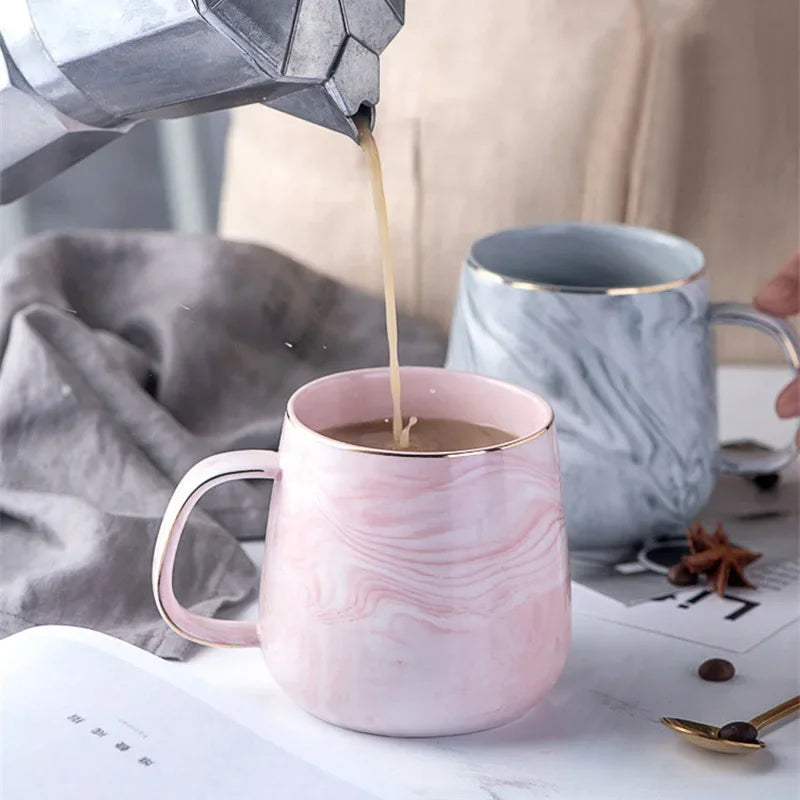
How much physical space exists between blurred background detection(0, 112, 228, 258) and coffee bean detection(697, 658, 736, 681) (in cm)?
71

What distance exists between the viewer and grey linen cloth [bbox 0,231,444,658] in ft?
1.45

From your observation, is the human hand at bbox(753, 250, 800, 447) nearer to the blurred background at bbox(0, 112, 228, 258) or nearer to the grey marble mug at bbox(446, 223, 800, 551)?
the grey marble mug at bbox(446, 223, 800, 551)

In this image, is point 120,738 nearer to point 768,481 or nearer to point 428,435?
point 428,435

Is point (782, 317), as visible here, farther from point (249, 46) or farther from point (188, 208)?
point (188, 208)

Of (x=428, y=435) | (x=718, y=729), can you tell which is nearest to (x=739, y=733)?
(x=718, y=729)

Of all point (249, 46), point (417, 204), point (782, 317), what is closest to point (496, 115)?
point (417, 204)

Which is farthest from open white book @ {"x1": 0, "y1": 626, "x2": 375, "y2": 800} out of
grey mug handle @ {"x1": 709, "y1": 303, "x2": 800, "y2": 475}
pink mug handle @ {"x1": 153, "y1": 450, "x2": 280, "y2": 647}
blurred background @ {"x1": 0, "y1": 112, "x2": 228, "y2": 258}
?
blurred background @ {"x1": 0, "y1": 112, "x2": 228, "y2": 258}

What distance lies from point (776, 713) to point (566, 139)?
379mm

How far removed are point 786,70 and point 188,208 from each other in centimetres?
53

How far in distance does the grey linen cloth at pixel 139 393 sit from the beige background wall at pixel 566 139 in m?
0.09

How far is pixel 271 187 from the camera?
2.39ft

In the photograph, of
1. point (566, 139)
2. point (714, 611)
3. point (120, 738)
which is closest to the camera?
point (120, 738)

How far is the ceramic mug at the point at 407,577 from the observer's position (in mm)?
333

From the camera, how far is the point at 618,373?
44cm
